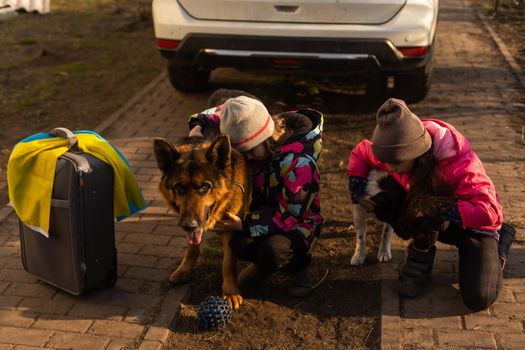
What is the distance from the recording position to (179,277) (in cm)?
420

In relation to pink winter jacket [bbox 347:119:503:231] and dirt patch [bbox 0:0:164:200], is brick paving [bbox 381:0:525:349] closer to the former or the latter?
A: pink winter jacket [bbox 347:119:503:231]

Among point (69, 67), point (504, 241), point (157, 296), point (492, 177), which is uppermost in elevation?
point (504, 241)

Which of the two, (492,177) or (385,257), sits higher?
(385,257)

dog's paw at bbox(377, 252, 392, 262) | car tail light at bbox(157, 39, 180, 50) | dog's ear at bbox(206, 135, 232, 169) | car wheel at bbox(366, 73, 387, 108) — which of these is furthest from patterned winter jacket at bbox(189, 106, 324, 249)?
car wheel at bbox(366, 73, 387, 108)

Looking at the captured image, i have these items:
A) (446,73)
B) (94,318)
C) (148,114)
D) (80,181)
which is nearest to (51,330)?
(94,318)

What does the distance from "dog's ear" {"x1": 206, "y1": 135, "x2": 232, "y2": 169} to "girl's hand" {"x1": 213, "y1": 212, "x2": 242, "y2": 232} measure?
0.33m

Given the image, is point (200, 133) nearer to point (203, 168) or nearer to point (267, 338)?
point (203, 168)

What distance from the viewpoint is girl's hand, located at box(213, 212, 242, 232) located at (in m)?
3.75

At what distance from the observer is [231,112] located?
A: 3688mm

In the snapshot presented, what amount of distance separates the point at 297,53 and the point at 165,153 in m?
3.03

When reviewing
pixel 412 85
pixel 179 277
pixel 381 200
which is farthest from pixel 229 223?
pixel 412 85

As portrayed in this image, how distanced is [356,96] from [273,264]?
14.1 feet

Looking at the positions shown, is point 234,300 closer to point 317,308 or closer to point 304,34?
point 317,308

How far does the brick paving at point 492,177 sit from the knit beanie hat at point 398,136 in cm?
96
